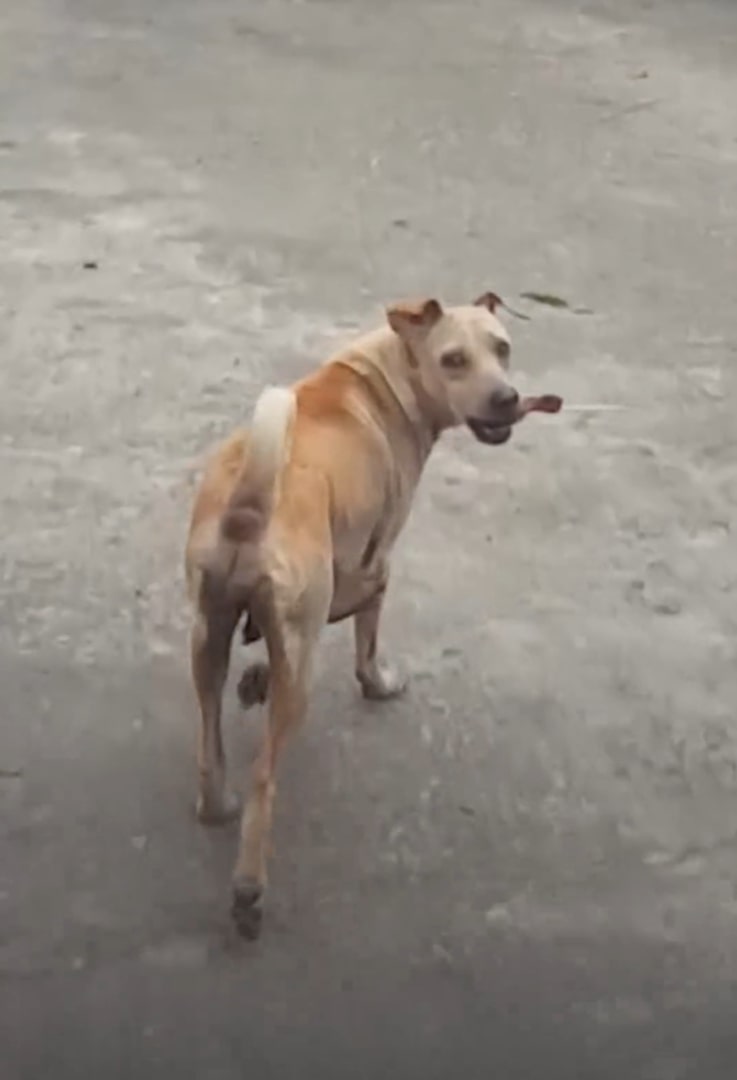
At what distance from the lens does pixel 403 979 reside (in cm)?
186

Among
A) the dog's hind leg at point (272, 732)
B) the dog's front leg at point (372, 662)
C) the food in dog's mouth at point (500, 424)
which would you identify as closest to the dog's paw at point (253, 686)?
the dog's front leg at point (372, 662)

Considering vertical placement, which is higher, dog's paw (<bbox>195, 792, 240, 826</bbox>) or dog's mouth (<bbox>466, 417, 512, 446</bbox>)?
dog's mouth (<bbox>466, 417, 512, 446</bbox>)

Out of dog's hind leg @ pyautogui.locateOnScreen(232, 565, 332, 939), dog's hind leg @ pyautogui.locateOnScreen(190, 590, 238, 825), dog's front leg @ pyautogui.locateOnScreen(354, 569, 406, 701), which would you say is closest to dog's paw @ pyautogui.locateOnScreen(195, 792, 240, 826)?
dog's hind leg @ pyautogui.locateOnScreen(190, 590, 238, 825)

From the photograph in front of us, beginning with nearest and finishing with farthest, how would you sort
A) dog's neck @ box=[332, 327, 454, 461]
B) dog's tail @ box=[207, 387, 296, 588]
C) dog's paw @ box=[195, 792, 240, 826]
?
1. dog's tail @ box=[207, 387, 296, 588]
2. dog's paw @ box=[195, 792, 240, 826]
3. dog's neck @ box=[332, 327, 454, 461]

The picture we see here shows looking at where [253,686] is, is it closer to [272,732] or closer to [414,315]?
[272,732]

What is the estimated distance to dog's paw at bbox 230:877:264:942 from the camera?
6.17ft

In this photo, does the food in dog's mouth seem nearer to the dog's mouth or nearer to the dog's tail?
the dog's mouth

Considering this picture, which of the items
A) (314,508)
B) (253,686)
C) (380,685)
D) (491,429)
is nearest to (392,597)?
(380,685)

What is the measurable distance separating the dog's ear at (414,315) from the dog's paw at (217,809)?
21.7 inches

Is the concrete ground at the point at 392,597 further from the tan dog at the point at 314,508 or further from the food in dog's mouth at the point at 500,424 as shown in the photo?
the food in dog's mouth at the point at 500,424

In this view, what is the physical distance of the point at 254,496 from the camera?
5.98 feet

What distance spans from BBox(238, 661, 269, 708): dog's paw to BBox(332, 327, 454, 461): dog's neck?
1.03ft

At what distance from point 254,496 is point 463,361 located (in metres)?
0.36

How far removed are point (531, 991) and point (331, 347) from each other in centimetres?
147
